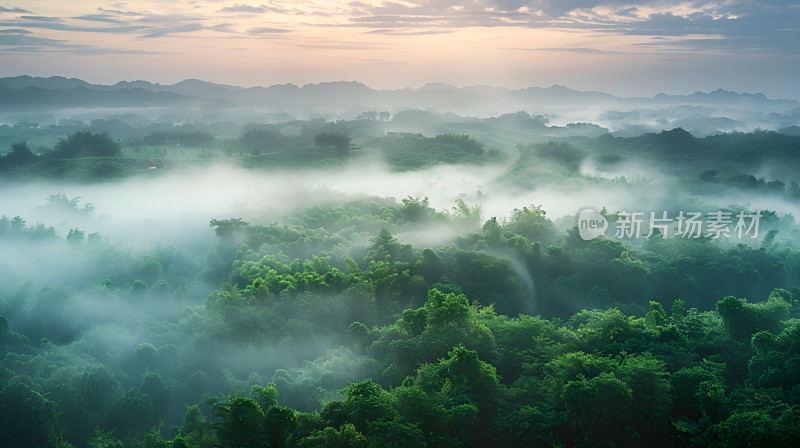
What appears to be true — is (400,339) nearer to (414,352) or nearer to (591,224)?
(414,352)

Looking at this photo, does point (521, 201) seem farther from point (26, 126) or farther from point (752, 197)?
point (26, 126)

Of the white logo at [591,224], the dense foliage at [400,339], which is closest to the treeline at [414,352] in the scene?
the dense foliage at [400,339]

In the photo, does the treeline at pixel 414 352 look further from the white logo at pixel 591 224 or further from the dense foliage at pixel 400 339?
the white logo at pixel 591 224

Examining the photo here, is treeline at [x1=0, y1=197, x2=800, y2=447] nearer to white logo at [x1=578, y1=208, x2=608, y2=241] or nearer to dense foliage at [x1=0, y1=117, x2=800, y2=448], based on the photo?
dense foliage at [x1=0, y1=117, x2=800, y2=448]

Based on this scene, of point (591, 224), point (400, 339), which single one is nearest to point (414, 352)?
point (400, 339)

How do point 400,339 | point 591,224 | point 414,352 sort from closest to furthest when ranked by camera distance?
point 414,352 < point 400,339 < point 591,224

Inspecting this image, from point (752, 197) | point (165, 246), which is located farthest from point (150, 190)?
point (752, 197)
